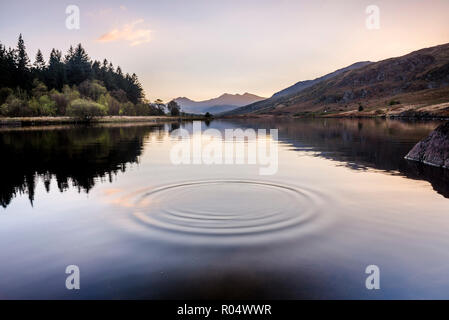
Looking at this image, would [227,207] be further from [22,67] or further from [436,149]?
[22,67]

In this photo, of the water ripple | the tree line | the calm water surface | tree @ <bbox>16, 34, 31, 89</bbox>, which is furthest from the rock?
tree @ <bbox>16, 34, 31, 89</bbox>

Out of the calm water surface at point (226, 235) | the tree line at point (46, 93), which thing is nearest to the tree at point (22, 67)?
the tree line at point (46, 93)

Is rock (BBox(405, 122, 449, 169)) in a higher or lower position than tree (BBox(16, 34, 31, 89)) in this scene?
lower

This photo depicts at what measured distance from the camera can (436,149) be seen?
2220 cm

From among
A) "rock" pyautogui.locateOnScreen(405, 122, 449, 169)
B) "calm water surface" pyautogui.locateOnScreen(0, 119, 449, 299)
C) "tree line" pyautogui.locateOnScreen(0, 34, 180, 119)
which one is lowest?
"calm water surface" pyautogui.locateOnScreen(0, 119, 449, 299)

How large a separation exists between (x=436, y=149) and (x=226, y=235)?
19222 millimetres

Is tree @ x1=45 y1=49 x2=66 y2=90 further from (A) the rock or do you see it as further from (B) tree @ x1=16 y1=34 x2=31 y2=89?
(A) the rock

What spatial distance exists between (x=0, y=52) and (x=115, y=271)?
198688mm

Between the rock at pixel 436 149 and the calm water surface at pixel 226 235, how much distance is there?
2.66m

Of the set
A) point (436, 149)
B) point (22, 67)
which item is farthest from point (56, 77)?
point (436, 149)

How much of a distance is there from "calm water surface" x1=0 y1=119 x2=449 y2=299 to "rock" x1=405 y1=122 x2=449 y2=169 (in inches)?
105

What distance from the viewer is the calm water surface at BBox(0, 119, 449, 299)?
6.86 metres

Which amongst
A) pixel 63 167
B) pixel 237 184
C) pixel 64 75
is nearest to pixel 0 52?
pixel 64 75

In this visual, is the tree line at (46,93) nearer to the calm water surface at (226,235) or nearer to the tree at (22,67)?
the tree at (22,67)
